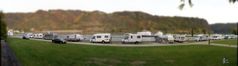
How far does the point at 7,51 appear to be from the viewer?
148 feet

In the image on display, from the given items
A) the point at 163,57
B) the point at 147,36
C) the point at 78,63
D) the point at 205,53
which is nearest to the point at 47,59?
the point at 78,63

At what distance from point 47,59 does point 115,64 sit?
24.3 feet

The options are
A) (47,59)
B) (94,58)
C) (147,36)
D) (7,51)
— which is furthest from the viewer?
(147,36)

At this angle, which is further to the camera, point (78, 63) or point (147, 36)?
point (147, 36)

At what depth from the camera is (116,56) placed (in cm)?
6581

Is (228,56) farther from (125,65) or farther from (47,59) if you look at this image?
(47,59)

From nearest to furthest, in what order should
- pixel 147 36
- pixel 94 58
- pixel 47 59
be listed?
pixel 47 59
pixel 94 58
pixel 147 36

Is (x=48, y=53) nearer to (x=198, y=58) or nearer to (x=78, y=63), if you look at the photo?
(x=78, y=63)

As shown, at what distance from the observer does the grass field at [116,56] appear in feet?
194

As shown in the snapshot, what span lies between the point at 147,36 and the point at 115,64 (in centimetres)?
4479

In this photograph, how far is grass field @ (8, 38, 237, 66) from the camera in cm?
5925

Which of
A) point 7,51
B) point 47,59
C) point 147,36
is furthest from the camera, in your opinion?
point 147,36

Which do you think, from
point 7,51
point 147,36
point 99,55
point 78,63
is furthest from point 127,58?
point 147,36

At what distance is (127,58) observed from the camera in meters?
65.4
